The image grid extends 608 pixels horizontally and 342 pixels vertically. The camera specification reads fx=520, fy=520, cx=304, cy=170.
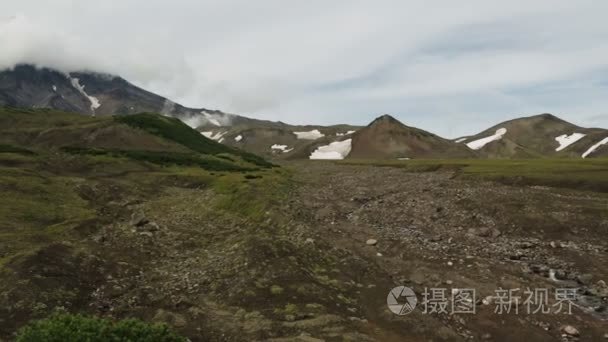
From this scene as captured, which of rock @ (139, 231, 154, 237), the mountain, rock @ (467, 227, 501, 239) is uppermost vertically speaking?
the mountain

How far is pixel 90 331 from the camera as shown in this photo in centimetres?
1819

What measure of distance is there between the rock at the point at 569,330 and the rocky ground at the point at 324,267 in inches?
4.0

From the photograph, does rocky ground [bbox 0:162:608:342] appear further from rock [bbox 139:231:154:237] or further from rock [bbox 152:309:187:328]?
rock [bbox 139:231:154:237]

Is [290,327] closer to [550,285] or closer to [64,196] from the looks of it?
[550,285]

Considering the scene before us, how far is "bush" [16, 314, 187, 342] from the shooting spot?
57.9 ft

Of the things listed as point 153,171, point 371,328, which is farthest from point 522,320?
point 153,171

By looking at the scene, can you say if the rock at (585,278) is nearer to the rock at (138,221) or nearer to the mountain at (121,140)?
the rock at (138,221)

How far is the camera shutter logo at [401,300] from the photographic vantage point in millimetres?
30062

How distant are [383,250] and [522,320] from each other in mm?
14987

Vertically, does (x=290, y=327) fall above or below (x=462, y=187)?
below

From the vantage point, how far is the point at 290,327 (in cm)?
2678

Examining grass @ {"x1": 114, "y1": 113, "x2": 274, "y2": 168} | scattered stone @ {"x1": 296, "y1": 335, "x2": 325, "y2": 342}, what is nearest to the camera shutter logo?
scattered stone @ {"x1": 296, "y1": 335, "x2": 325, "y2": 342}

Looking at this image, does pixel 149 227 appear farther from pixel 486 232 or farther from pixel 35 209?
pixel 486 232

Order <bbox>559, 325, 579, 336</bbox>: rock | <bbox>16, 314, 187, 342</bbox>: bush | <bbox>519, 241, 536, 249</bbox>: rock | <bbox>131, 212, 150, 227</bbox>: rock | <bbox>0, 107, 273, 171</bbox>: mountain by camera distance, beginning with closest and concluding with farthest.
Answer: <bbox>16, 314, 187, 342</bbox>: bush, <bbox>559, 325, 579, 336</bbox>: rock, <bbox>519, 241, 536, 249</bbox>: rock, <bbox>131, 212, 150, 227</bbox>: rock, <bbox>0, 107, 273, 171</bbox>: mountain
